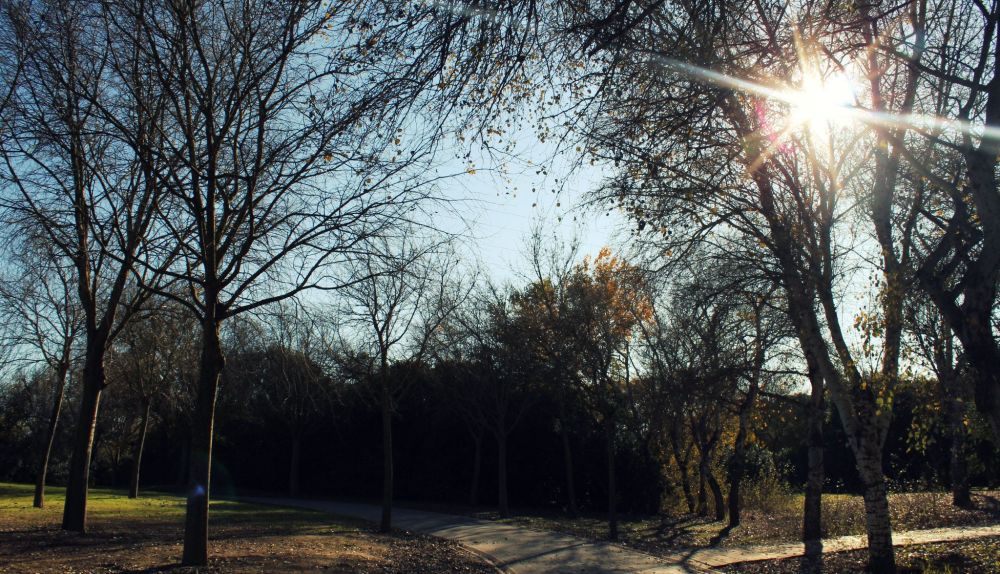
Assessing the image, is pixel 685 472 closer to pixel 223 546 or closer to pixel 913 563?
pixel 913 563

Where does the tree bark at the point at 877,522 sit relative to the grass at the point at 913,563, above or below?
above

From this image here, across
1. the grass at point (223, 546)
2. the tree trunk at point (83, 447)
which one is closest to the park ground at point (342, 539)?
the grass at point (223, 546)

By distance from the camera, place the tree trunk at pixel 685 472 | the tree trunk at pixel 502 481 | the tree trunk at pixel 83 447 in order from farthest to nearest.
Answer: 1. the tree trunk at pixel 685 472
2. the tree trunk at pixel 502 481
3. the tree trunk at pixel 83 447

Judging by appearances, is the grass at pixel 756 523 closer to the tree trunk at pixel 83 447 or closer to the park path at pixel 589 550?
the park path at pixel 589 550

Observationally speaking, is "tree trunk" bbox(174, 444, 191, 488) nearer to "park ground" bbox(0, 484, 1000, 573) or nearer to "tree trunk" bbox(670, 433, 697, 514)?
"park ground" bbox(0, 484, 1000, 573)

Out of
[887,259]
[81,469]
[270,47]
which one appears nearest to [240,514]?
[81,469]

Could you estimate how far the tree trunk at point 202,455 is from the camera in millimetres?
9367

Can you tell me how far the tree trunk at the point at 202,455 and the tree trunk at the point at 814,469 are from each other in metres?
11.7

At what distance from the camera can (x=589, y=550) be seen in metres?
14.2

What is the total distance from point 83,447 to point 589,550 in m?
9.82

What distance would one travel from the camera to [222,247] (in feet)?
32.9

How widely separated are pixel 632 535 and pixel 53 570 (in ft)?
43.1

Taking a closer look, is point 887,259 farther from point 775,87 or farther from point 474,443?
point 474,443

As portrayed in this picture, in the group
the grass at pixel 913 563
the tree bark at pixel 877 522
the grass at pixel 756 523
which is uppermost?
the tree bark at pixel 877 522
